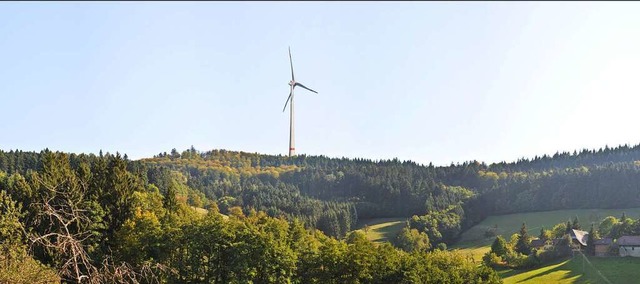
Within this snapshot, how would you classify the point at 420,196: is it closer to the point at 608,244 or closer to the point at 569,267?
the point at 608,244

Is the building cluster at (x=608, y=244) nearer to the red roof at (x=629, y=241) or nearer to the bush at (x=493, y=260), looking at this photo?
the red roof at (x=629, y=241)

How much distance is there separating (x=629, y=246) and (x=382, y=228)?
68.8 metres

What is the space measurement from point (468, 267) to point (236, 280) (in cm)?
2749

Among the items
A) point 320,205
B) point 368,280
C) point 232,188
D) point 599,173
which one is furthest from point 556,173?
point 368,280

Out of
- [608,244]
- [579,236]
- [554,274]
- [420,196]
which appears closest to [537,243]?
[579,236]

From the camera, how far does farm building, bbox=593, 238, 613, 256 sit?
333ft

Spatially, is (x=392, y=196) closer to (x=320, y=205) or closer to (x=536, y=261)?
(x=320, y=205)

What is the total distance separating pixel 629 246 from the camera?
98.4m

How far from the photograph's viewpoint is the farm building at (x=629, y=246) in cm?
9732

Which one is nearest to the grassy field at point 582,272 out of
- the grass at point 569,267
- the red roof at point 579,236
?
the grass at point 569,267

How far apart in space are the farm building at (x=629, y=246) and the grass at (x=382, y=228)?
53.1 meters

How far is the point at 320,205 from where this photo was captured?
525ft

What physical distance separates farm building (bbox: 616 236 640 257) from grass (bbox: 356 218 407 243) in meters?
53.1

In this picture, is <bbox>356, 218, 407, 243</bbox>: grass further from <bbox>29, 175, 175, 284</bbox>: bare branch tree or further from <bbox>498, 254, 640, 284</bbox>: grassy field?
<bbox>29, 175, 175, 284</bbox>: bare branch tree
